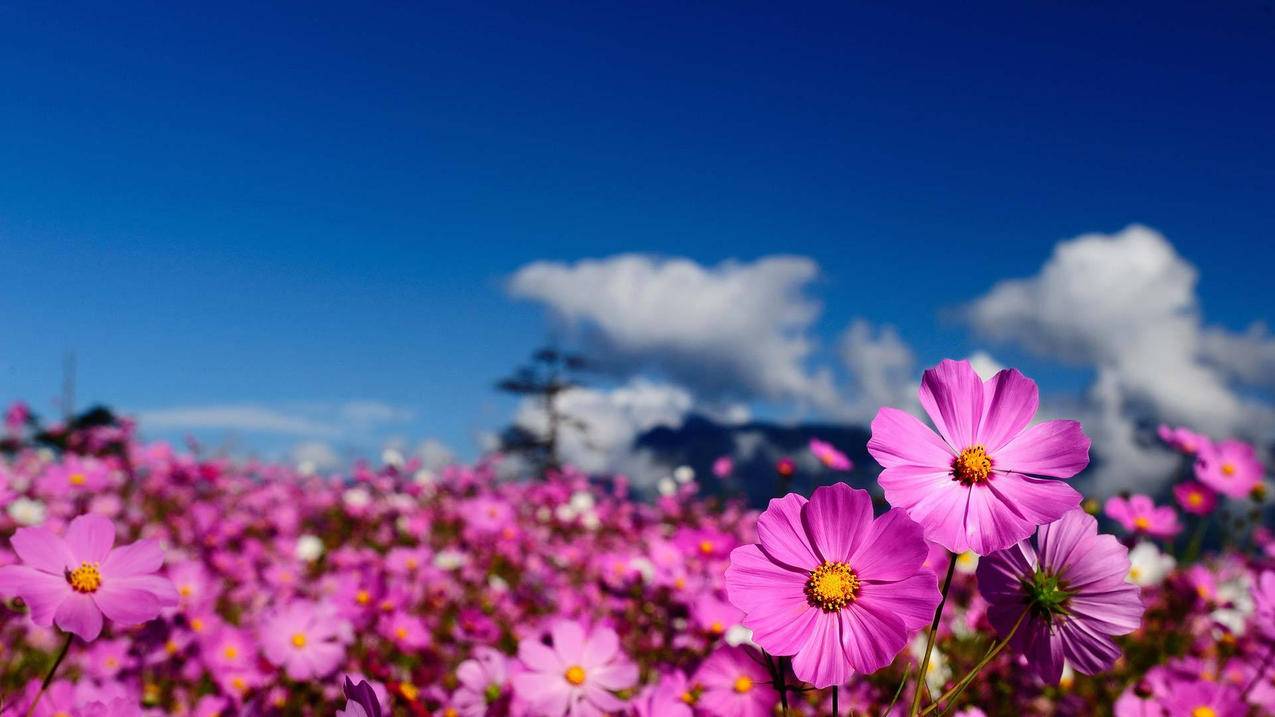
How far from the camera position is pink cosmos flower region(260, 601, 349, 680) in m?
2.12

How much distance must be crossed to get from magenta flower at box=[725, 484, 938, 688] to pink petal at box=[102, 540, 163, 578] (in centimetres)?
83

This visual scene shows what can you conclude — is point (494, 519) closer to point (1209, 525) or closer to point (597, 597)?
point (597, 597)

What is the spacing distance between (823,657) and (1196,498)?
2.84m

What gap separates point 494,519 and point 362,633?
221 centimetres

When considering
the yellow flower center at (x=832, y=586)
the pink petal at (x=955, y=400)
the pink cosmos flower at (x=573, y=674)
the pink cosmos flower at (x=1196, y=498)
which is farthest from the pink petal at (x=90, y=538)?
the pink cosmos flower at (x=1196, y=498)

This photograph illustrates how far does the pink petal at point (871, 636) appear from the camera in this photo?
80 cm

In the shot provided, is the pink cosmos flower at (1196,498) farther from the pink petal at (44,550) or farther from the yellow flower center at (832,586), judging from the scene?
the pink petal at (44,550)

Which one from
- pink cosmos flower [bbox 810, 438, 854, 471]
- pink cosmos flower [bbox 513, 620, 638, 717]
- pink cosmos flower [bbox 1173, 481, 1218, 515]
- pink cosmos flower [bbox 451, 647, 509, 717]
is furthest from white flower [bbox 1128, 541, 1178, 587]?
pink cosmos flower [bbox 451, 647, 509, 717]

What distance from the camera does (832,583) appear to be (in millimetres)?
858

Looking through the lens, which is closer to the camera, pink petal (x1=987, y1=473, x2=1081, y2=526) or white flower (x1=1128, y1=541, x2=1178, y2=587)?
pink petal (x1=987, y1=473, x2=1081, y2=526)

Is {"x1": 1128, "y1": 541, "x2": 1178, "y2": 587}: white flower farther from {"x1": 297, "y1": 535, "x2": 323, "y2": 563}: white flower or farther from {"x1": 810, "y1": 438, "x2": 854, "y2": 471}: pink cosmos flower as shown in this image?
{"x1": 297, "y1": 535, "x2": 323, "y2": 563}: white flower

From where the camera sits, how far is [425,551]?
12.6ft

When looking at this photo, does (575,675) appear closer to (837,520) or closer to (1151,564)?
(837,520)

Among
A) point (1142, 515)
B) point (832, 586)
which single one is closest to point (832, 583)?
point (832, 586)
